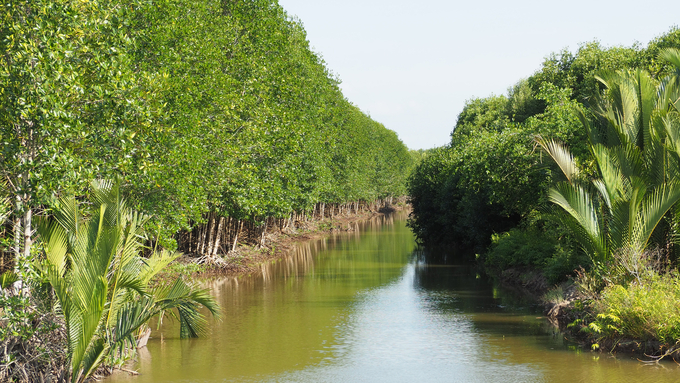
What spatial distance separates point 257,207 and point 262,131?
3293 mm

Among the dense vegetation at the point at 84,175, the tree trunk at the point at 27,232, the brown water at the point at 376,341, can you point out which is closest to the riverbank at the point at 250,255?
the brown water at the point at 376,341

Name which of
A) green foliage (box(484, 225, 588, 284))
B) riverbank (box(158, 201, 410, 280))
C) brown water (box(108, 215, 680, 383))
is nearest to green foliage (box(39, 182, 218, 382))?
brown water (box(108, 215, 680, 383))

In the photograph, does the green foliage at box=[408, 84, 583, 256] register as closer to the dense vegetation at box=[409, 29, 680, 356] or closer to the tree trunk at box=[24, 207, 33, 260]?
the dense vegetation at box=[409, 29, 680, 356]

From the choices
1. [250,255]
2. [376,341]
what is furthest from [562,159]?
[250,255]

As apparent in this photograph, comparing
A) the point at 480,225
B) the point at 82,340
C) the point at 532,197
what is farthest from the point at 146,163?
the point at 480,225

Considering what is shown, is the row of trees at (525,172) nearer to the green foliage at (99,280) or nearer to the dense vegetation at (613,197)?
the dense vegetation at (613,197)

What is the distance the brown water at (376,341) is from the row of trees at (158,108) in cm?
320

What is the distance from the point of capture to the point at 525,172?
79.4ft

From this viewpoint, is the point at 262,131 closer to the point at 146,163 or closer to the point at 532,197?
the point at 532,197

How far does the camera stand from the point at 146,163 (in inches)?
542

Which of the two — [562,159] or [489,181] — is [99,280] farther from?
[489,181]

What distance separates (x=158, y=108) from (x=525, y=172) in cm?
1500

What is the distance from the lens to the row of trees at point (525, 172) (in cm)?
2116

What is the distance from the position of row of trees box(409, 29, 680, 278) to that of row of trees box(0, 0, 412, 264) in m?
8.77
